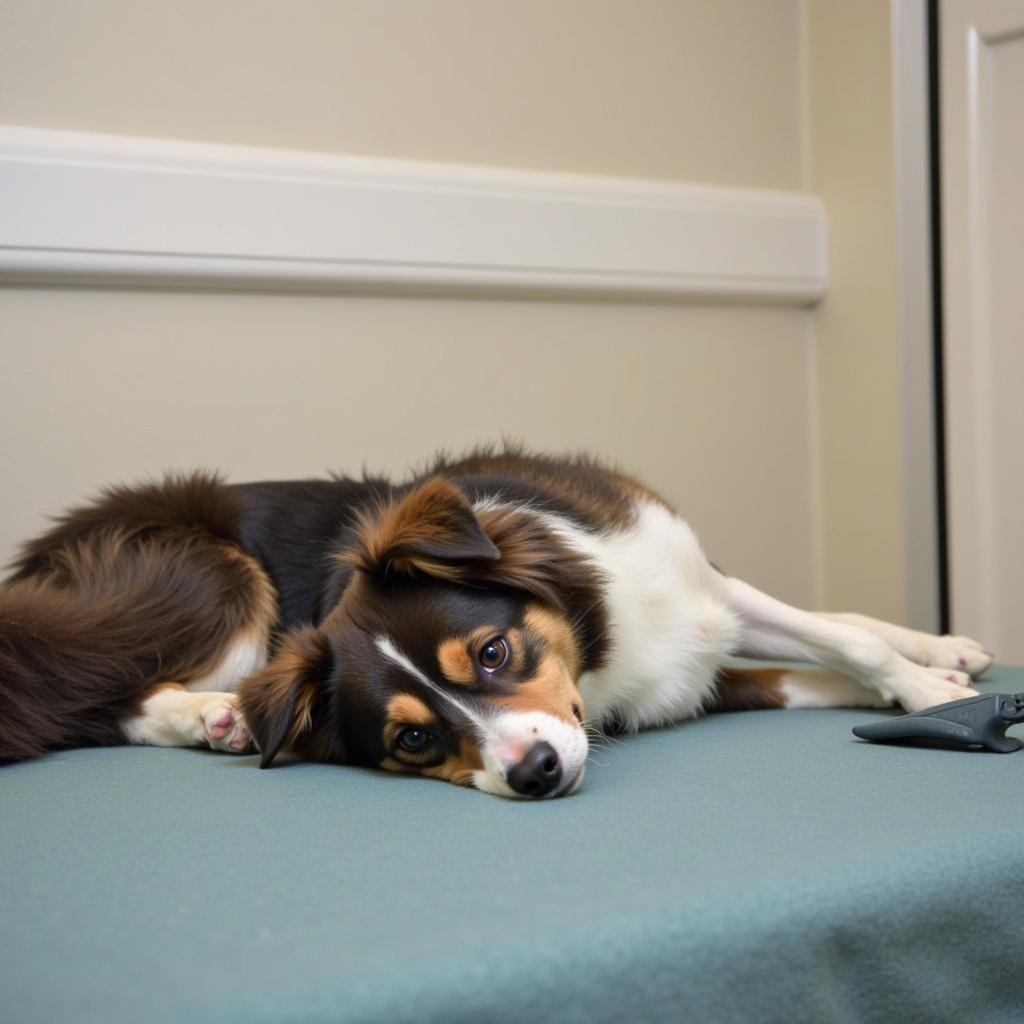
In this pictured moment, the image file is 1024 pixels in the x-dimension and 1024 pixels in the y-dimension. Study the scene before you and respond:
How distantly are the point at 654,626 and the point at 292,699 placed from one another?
25.1 inches

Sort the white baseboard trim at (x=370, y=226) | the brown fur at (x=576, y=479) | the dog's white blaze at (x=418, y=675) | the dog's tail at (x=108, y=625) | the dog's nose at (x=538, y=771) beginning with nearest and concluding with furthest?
the dog's nose at (x=538, y=771)
the dog's white blaze at (x=418, y=675)
the dog's tail at (x=108, y=625)
the brown fur at (x=576, y=479)
the white baseboard trim at (x=370, y=226)

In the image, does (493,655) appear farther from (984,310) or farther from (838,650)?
(984,310)

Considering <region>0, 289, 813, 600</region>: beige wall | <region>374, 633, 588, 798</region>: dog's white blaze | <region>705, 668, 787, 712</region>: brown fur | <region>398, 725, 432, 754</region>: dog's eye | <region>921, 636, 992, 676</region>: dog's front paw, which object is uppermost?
<region>0, 289, 813, 600</region>: beige wall

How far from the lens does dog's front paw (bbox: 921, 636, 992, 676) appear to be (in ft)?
7.41

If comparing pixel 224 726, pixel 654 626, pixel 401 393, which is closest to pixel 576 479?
pixel 654 626

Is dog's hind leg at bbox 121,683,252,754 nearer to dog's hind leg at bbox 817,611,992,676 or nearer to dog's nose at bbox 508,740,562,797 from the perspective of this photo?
dog's nose at bbox 508,740,562,797

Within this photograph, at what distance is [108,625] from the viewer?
202cm

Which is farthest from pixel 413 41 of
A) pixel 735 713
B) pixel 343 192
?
pixel 735 713

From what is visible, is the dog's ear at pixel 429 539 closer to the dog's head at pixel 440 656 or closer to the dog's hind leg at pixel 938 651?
the dog's head at pixel 440 656

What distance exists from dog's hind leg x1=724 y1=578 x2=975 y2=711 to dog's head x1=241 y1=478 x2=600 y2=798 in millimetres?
402

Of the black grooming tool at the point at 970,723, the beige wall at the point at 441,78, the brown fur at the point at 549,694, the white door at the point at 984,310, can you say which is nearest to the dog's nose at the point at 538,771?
the brown fur at the point at 549,694

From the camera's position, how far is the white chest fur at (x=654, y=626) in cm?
200

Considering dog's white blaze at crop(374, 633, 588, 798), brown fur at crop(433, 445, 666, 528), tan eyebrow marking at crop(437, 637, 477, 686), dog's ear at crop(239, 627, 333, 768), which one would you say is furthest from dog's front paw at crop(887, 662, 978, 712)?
dog's ear at crop(239, 627, 333, 768)

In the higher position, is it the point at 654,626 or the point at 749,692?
the point at 654,626
